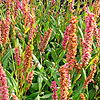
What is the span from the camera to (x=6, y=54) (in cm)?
161

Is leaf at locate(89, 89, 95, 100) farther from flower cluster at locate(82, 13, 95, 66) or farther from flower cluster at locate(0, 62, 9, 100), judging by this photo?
flower cluster at locate(0, 62, 9, 100)

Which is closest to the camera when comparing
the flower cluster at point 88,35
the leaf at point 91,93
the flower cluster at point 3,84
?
the flower cluster at point 3,84

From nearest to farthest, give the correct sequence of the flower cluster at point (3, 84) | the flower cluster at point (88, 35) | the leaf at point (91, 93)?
the flower cluster at point (3, 84) < the flower cluster at point (88, 35) < the leaf at point (91, 93)

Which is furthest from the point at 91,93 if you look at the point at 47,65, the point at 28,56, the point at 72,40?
the point at 72,40

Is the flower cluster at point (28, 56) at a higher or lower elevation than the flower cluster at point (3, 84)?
higher

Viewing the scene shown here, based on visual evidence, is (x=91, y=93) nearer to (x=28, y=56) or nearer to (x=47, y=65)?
(x=47, y=65)

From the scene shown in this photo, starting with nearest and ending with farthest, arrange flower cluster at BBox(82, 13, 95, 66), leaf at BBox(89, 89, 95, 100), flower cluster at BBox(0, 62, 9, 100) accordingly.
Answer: flower cluster at BBox(0, 62, 9, 100) < flower cluster at BBox(82, 13, 95, 66) < leaf at BBox(89, 89, 95, 100)

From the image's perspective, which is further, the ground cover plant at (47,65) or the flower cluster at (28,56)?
the flower cluster at (28,56)

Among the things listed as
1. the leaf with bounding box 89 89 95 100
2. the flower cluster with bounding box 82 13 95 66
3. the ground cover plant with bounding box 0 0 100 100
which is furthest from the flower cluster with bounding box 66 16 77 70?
the leaf with bounding box 89 89 95 100

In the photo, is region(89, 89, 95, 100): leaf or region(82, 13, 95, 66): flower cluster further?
region(89, 89, 95, 100): leaf

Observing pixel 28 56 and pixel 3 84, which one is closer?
pixel 3 84

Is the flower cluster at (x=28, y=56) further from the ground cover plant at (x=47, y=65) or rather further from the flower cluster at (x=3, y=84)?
the flower cluster at (x=3, y=84)

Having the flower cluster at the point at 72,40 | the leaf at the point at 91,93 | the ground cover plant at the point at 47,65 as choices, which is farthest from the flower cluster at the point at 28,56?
the leaf at the point at 91,93

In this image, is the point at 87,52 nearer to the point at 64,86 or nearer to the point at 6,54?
the point at 64,86
